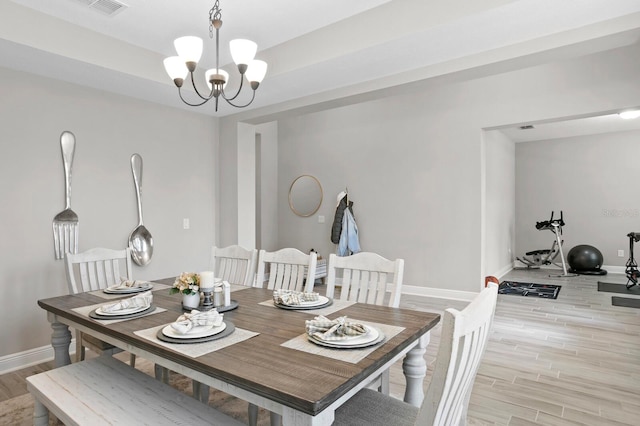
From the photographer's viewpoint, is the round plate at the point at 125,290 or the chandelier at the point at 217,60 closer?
the chandelier at the point at 217,60

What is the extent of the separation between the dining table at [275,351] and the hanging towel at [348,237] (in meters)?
3.56

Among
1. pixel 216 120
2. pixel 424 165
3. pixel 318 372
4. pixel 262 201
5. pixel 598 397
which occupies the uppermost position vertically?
pixel 216 120

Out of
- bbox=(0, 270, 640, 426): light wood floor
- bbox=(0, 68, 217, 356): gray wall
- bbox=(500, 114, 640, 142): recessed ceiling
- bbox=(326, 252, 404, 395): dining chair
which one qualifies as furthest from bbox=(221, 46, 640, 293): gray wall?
bbox=(326, 252, 404, 395): dining chair

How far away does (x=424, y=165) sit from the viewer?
5.34 metres

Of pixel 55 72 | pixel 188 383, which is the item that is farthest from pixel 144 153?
pixel 188 383

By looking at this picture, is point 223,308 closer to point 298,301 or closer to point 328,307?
point 298,301

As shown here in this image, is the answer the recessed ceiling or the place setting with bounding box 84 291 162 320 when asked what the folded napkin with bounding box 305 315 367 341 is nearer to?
the place setting with bounding box 84 291 162 320

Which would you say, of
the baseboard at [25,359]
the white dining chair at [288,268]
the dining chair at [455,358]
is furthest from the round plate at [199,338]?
the baseboard at [25,359]

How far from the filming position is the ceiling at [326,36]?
2.30 meters

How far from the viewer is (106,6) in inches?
97.1

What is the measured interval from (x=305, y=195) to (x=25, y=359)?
4186 millimetres

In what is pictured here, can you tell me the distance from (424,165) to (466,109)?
0.88 m

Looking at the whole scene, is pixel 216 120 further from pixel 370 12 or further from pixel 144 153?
pixel 370 12

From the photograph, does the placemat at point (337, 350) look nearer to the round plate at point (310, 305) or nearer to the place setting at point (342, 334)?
the place setting at point (342, 334)
